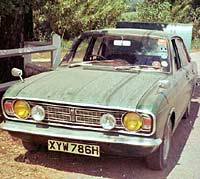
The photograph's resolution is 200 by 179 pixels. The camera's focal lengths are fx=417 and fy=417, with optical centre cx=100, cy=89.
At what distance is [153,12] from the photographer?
24.7 meters

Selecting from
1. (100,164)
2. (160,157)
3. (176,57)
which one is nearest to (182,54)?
(176,57)

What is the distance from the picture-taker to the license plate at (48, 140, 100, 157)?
469cm

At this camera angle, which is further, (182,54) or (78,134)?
(182,54)

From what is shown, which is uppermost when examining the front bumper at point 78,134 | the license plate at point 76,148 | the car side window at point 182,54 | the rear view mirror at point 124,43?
the rear view mirror at point 124,43

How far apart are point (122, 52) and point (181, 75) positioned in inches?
37.2

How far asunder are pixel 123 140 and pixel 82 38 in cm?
264

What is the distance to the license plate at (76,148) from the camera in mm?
4688

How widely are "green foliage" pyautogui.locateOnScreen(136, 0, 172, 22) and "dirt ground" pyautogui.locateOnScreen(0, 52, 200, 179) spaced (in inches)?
766

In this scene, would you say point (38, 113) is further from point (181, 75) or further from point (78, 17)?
point (78, 17)

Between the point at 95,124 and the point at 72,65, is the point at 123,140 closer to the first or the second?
Answer: the point at 95,124

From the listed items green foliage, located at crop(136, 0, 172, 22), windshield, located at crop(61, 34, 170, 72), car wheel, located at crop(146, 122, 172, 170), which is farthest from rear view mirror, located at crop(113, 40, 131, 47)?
green foliage, located at crop(136, 0, 172, 22)

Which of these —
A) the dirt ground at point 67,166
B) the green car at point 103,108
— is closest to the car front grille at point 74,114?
the green car at point 103,108

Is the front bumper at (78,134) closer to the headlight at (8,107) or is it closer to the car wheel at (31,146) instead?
the headlight at (8,107)

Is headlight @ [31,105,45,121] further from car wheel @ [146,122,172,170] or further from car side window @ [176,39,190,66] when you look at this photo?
car side window @ [176,39,190,66]
